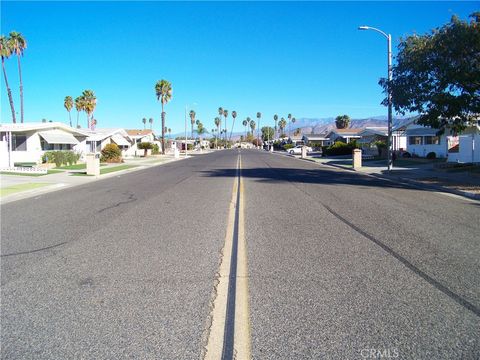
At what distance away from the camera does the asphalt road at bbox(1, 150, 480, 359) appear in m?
4.16

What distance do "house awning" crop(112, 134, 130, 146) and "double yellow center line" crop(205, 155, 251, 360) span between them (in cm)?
5214

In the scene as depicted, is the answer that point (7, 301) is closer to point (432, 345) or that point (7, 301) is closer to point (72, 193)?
point (432, 345)

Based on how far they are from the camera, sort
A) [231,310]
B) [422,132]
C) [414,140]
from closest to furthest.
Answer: [231,310], [422,132], [414,140]

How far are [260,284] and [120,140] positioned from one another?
184 feet

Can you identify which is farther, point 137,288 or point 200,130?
point 200,130

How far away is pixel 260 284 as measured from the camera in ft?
19.1

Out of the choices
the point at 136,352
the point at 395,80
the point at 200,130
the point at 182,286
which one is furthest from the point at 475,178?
the point at 200,130

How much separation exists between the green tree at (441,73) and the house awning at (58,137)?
29.9 m

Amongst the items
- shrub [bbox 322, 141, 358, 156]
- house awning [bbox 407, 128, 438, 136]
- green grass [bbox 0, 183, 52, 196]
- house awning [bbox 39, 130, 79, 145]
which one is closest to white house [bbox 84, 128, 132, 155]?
house awning [bbox 39, 130, 79, 145]

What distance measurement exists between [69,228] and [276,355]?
7.40 m

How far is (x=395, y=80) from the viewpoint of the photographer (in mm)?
22406

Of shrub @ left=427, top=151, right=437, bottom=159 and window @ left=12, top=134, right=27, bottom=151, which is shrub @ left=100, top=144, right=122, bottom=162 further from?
shrub @ left=427, top=151, right=437, bottom=159

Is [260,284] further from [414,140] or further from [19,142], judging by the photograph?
[414,140]

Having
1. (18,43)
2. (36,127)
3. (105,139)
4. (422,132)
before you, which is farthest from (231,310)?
(18,43)
